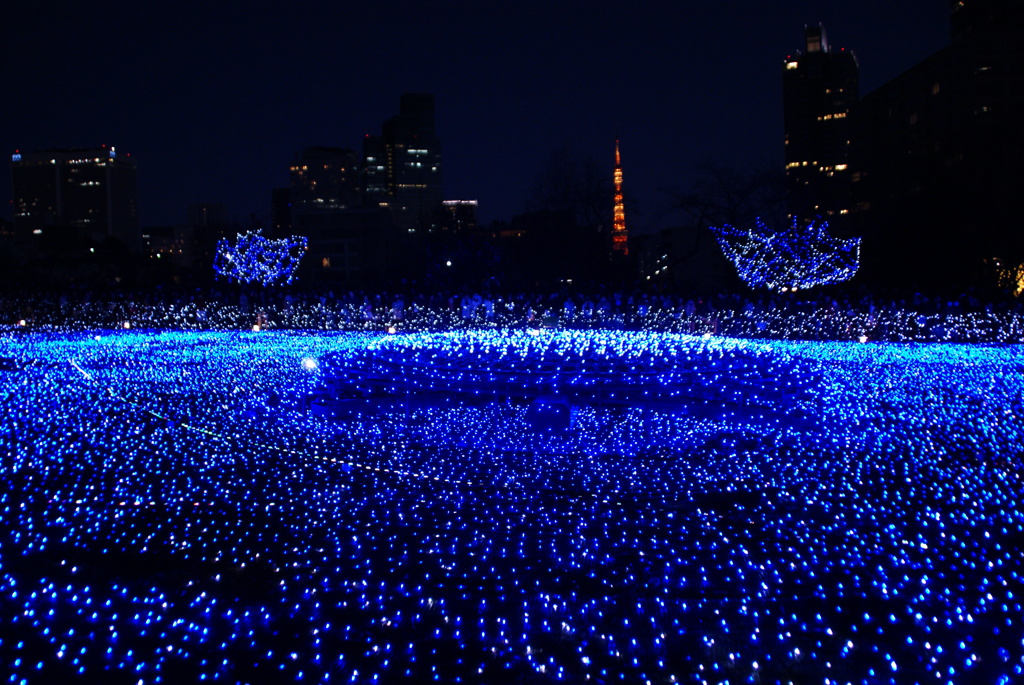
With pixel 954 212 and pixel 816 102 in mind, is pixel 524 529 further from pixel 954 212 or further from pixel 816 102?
pixel 816 102

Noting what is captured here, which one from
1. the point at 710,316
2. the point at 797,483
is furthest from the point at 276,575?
the point at 710,316

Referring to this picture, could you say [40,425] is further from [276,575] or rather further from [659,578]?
[659,578]

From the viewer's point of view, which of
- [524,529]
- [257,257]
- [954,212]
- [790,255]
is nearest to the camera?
[524,529]

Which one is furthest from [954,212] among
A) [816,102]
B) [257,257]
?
[816,102]

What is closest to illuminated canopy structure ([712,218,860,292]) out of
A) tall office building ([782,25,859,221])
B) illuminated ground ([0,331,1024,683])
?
illuminated ground ([0,331,1024,683])

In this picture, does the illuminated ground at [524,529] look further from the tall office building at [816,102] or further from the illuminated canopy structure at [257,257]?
the tall office building at [816,102]
